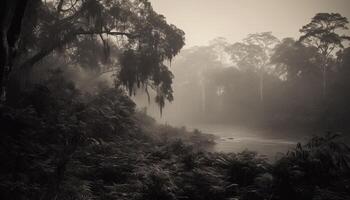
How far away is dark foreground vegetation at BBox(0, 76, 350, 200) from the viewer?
7.09 meters

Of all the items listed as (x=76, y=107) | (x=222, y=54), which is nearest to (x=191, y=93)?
(x=222, y=54)

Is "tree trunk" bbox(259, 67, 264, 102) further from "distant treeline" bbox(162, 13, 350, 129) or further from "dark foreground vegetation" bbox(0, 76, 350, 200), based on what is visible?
"dark foreground vegetation" bbox(0, 76, 350, 200)

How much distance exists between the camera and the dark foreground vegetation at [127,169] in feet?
23.3

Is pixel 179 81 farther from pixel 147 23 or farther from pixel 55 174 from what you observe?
pixel 55 174

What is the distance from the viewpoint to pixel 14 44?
611cm

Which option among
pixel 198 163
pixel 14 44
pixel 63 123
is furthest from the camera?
pixel 63 123

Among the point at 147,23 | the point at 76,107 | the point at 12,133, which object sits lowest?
the point at 12,133

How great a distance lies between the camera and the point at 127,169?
9305 mm

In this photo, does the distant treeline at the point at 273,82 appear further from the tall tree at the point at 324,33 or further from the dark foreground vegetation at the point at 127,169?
the dark foreground vegetation at the point at 127,169

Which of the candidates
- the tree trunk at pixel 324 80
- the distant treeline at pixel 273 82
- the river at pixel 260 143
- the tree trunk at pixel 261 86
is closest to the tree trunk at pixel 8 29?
the river at pixel 260 143

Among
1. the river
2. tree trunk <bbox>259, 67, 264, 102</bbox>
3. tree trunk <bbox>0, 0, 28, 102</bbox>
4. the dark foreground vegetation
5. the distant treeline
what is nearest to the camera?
tree trunk <bbox>0, 0, 28, 102</bbox>

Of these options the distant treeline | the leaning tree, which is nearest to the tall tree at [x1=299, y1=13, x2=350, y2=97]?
the distant treeline

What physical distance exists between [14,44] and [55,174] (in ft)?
9.02

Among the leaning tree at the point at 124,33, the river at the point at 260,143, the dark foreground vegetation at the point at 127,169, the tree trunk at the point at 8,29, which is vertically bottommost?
the river at the point at 260,143
